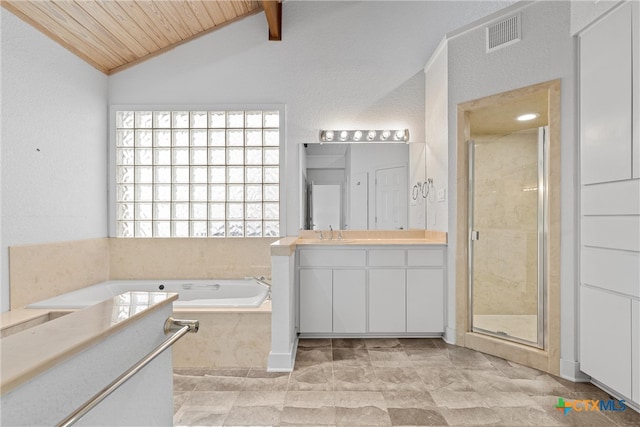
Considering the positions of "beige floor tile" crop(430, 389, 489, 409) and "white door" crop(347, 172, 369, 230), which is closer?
"beige floor tile" crop(430, 389, 489, 409)

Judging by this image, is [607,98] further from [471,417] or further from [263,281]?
[263,281]

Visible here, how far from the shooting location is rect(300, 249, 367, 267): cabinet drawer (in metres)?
3.14

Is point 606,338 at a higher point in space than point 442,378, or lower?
higher

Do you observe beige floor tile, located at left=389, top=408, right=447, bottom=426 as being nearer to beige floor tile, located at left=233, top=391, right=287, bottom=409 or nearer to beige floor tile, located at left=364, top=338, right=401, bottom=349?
beige floor tile, located at left=233, top=391, right=287, bottom=409

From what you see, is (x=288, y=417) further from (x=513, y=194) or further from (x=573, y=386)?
(x=513, y=194)

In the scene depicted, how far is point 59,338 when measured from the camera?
0.67 metres

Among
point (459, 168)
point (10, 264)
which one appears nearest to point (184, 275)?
point (10, 264)

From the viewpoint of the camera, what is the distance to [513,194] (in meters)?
2.89

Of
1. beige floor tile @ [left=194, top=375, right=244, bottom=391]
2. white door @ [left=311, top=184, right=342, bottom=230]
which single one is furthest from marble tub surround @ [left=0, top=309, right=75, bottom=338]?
white door @ [left=311, top=184, right=342, bottom=230]

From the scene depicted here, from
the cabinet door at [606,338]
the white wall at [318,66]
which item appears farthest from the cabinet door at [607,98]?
the white wall at [318,66]

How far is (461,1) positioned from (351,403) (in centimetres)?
391

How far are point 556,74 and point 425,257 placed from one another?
5.52 ft

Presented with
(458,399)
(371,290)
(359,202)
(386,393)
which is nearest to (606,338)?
(458,399)

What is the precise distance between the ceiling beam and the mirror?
3.86ft
